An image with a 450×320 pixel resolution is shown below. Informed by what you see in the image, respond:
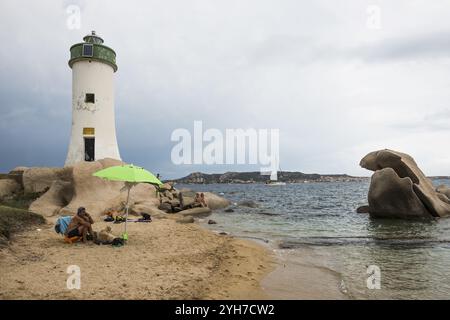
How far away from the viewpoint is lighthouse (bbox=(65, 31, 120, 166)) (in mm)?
27594

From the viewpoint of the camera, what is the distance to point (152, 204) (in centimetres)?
2392

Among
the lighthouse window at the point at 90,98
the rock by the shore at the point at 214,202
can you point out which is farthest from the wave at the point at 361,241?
the lighthouse window at the point at 90,98

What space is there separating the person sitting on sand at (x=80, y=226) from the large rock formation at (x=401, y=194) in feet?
69.6

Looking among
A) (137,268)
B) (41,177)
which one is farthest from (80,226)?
(41,177)

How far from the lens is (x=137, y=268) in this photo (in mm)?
8398

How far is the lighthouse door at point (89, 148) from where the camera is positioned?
27.6 metres

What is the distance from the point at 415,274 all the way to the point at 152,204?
18.2 meters

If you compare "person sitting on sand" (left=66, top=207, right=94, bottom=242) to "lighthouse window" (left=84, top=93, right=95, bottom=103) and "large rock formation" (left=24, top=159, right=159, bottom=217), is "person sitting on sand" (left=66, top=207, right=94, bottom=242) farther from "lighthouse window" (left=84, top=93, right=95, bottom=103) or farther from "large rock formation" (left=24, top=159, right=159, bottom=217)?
"lighthouse window" (left=84, top=93, right=95, bottom=103)

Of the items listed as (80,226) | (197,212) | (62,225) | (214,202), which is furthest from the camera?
(214,202)

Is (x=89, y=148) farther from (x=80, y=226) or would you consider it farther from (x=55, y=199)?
(x=80, y=226)

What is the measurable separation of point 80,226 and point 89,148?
59.6ft

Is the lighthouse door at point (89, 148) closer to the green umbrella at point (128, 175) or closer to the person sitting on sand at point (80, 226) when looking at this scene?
the person sitting on sand at point (80, 226)
